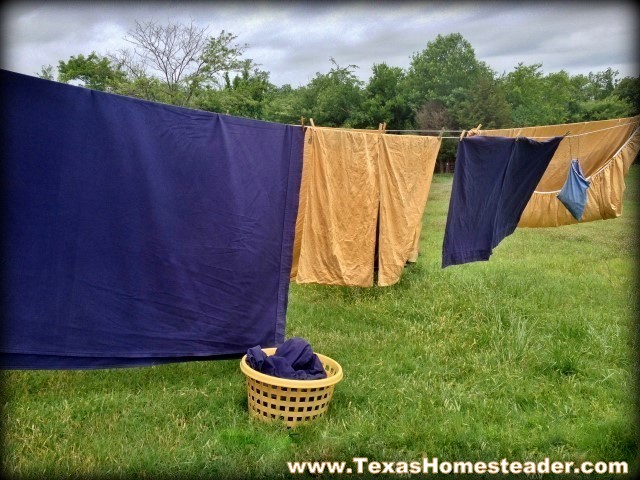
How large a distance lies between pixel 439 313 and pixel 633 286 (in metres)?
2.64

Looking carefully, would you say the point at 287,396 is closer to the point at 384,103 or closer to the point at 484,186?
the point at 484,186

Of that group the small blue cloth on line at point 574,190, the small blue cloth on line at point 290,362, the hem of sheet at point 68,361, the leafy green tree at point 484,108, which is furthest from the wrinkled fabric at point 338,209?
the leafy green tree at point 484,108

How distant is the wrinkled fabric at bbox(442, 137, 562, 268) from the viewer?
4.36 meters

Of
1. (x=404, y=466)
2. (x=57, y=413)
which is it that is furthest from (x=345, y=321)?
(x=57, y=413)

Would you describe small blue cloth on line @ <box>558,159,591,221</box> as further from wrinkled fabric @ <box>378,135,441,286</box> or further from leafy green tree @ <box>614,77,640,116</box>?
leafy green tree @ <box>614,77,640,116</box>

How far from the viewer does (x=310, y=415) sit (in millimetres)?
3012

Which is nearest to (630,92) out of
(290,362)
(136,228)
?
(290,362)

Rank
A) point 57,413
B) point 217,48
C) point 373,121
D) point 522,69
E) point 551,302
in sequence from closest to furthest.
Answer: point 57,413 → point 551,302 → point 217,48 → point 373,121 → point 522,69

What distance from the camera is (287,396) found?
293cm

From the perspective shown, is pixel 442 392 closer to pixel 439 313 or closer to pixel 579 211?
pixel 439 313

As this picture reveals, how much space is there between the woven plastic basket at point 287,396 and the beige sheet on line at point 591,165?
13.1 ft

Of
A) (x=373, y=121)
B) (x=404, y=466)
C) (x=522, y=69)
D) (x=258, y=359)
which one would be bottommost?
(x=404, y=466)

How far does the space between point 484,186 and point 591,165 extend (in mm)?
2329

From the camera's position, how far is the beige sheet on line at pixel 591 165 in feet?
19.4
